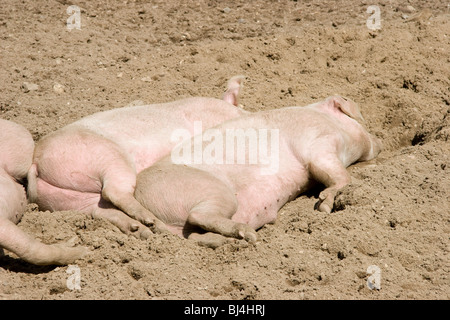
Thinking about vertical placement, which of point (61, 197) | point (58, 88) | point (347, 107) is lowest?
point (61, 197)

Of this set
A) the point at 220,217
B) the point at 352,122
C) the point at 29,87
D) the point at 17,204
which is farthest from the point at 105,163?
the point at 29,87

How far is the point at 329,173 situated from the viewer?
4.04 meters

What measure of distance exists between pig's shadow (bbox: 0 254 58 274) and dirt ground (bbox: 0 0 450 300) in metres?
0.01

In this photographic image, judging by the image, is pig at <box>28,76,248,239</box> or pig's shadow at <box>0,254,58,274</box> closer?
pig's shadow at <box>0,254,58,274</box>

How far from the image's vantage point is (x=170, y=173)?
3.88 metres

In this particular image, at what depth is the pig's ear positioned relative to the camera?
4699 millimetres

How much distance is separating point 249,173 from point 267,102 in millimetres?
1481

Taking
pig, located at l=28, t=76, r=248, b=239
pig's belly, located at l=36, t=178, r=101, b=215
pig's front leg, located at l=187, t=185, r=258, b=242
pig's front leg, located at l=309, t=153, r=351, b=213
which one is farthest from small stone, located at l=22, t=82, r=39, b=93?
pig's front leg, located at l=309, t=153, r=351, b=213

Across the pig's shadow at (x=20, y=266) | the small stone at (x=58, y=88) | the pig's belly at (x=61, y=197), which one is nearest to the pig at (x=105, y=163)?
the pig's belly at (x=61, y=197)

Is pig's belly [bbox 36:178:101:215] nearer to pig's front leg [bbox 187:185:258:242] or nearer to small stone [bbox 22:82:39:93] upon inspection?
pig's front leg [bbox 187:185:258:242]

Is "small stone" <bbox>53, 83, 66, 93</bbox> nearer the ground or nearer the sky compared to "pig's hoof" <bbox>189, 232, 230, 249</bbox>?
nearer the sky

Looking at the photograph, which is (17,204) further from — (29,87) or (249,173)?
(29,87)

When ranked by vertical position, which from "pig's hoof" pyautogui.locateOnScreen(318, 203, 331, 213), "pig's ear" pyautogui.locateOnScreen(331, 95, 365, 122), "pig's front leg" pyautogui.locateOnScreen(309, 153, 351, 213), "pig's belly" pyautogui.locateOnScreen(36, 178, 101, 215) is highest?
"pig's ear" pyautogui.locateOnScreen(331, 95, 365, 122)
